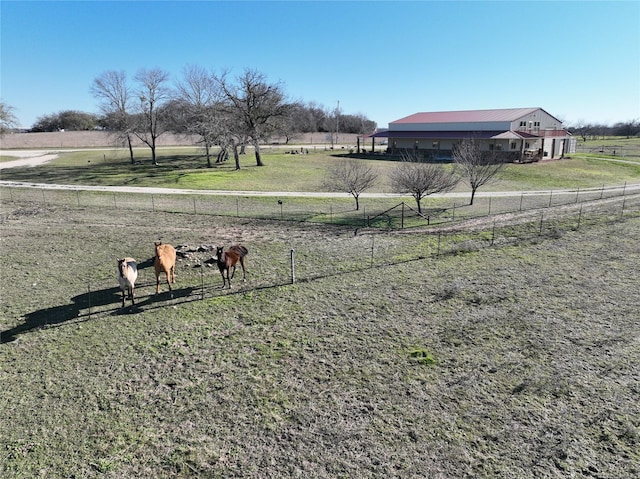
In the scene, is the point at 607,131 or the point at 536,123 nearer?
the point at 536,123

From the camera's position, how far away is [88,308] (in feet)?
41.7

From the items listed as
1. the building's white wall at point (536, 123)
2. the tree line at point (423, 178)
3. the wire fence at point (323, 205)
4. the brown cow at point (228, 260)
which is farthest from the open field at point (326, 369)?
the building's white wall at point (536, 123)

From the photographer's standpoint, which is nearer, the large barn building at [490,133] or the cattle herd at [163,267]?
the cattle herd at [163,267]

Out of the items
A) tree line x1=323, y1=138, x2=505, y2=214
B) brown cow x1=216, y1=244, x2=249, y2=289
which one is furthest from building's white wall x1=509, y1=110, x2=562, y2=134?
brown cow x1=216, y1=244, x2=249, y2=289

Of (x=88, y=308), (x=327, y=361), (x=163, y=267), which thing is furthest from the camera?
(x=163, y=267)

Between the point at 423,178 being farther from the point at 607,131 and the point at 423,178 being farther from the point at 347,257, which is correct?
the point at 607,131

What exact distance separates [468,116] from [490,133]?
8.83 metres

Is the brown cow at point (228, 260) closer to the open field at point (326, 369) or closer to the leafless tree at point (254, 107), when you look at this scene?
the open field at point (326, 369)

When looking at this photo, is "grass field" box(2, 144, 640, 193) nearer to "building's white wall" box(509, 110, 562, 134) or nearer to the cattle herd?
"building's white wall" box(509, 110, 562, 134)

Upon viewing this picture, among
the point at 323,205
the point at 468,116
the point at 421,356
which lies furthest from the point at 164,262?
the point at 468,116

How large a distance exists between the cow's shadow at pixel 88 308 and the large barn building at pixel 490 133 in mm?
47785

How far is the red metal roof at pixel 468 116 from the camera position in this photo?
2453 inches

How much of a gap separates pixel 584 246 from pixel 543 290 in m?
7.24

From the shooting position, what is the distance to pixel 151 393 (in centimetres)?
876
